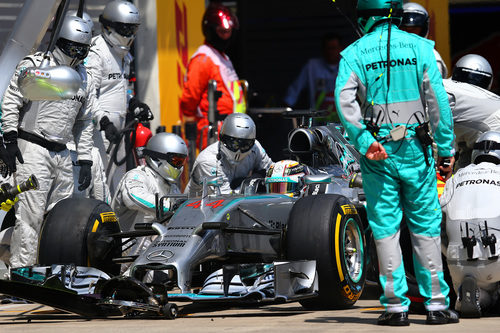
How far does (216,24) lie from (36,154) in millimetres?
4295

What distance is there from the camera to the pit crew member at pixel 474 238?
6.71 m

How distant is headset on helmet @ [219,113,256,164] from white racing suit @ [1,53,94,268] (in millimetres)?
1366

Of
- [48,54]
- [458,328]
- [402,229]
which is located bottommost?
[458,328]

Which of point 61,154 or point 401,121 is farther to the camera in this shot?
point 61,154

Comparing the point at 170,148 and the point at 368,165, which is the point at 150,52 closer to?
the point at 170,148

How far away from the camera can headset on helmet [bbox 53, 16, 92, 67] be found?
9297 mm

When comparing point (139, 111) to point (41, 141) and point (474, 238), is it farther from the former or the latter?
point (474, 238)

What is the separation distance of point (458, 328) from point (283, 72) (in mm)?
11176

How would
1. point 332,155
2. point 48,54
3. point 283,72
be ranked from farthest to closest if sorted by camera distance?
point 283,72, point 332,155, point 48,54

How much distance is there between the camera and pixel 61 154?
9359 mm

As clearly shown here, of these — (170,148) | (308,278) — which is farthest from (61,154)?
(308,278)

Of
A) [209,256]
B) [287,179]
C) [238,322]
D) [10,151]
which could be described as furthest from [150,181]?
[238,322]

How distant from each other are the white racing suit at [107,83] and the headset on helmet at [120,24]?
8cm

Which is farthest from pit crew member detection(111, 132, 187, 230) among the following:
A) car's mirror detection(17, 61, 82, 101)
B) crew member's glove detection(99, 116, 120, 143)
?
car's mirror detection(17, 61, 82, 101)
